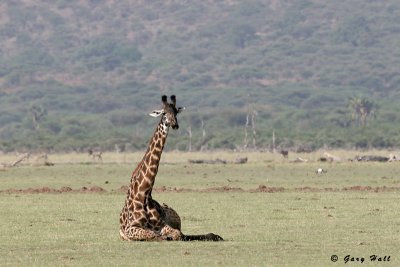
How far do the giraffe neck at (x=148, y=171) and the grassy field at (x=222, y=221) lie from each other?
84cm

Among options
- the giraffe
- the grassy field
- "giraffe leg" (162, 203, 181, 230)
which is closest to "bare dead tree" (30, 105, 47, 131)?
the grassy field

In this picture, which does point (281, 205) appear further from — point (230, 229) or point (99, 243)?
point (99, 243)

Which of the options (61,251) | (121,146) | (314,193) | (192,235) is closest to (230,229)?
(192,235)

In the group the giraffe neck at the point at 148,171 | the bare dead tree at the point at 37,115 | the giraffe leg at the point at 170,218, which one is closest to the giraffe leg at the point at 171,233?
the giraffe leg at the point at 170,218

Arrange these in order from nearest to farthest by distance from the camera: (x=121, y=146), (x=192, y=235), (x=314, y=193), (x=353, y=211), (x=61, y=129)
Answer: (x=192, y=235)
(x=353, y=211)
(x=314, y=193)
(x=121, y=146)
(x=61, y=129)

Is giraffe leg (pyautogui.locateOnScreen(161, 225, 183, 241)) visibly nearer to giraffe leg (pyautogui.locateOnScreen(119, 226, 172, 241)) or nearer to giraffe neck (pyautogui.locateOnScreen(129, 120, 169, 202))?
giraffe leg (pyautogui.locateOnScreen(119, 226, 172, 241))

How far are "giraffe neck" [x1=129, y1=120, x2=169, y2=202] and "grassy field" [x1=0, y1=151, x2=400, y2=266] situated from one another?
841mm

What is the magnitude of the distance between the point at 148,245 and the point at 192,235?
4.45 feet

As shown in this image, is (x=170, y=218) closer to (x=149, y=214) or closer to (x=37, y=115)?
(x=149, y=214)

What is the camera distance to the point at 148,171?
69.8ft

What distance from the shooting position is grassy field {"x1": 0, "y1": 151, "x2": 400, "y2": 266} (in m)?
19.1

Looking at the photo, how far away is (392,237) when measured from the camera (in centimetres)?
2191

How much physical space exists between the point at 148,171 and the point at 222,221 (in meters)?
4.84

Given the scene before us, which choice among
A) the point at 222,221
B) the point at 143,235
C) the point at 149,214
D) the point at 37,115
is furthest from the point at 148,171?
the point at 37,115
